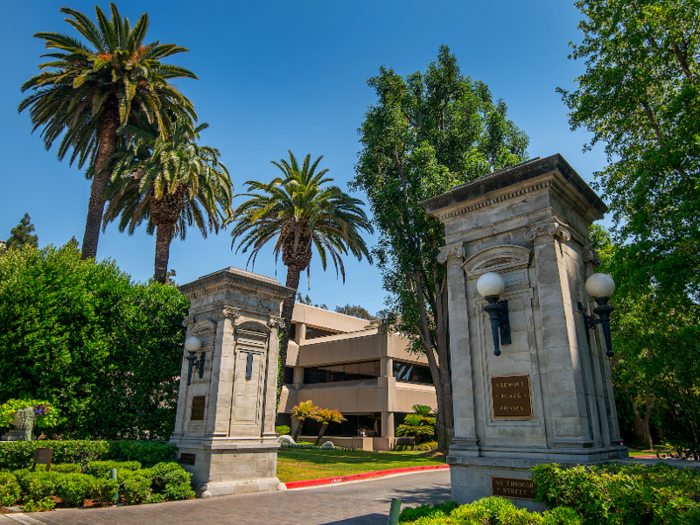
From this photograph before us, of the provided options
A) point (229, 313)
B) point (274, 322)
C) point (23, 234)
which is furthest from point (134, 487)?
point (23, 234)

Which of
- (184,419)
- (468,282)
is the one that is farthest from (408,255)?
(468,282)

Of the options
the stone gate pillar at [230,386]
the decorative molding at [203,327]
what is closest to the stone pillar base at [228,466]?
the stone gate pillar at [230,386]

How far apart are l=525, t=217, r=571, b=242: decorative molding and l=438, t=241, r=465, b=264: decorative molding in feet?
4.35

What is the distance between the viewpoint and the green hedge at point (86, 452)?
12.8 m

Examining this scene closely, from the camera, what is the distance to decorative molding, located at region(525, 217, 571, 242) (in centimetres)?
809

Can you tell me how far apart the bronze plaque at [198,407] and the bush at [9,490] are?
4.42 m

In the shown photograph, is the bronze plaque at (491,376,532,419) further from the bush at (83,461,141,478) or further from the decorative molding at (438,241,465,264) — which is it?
the bush at (83,461,141,478)

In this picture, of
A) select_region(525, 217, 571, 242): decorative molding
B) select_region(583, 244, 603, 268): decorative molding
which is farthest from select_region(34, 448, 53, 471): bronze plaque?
select_region(583, 244, 603, 268): decorative molding

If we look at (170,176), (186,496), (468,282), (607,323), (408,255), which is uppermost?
(170,176)

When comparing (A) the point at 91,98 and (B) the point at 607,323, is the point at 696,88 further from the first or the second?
(A) the point at 91,98

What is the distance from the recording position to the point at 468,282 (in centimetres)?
916

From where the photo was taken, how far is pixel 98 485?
36.7 ft

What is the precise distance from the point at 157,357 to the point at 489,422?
43.7ft

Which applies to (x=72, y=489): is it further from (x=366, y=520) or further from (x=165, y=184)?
(x=165, y=184)
